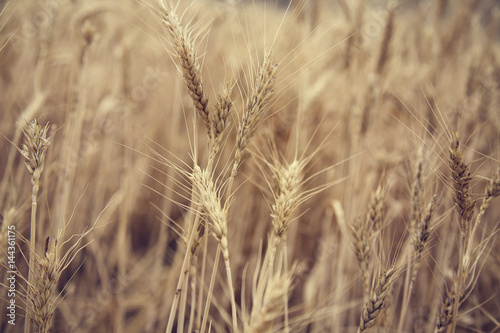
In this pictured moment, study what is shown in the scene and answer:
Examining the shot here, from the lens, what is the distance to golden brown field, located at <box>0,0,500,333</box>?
752 mm

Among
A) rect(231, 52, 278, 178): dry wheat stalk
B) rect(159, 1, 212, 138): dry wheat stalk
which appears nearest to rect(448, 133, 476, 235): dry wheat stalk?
rect(231, 52, 278, 178): dry wheat stalk

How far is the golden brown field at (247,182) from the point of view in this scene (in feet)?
2.47

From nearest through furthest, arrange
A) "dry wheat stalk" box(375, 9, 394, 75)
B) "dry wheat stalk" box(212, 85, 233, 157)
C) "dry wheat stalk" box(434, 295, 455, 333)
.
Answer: "dry wheat stalk" box(212, 85, 233, 157) → "dry wheat stalk" box(434, 295, 455, 333) → "dry wheat stalk" box(375, 9, 394, 75)

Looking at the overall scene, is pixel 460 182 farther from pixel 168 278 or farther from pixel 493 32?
pixel 493 32

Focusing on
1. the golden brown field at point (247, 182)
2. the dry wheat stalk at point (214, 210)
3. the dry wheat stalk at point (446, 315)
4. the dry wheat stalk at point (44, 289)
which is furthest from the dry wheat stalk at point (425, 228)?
the dry wheat stalk at point (44, 289)

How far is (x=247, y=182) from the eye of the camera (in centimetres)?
179

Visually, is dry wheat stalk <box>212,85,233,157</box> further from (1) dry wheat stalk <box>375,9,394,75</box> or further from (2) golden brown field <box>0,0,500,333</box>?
(1) dry wheat stalk <box>375,9,394,75</box>

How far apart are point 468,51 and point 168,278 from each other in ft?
10.0

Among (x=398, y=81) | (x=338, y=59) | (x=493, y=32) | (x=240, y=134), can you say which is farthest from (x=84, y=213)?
(x=493, y=32)

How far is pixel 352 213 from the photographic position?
1547mm

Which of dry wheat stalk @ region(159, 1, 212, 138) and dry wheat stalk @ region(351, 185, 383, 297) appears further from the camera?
dry wheat stalk @ region(351, 185, 383, 297)

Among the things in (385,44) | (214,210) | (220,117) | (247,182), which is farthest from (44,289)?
→ (385,44)

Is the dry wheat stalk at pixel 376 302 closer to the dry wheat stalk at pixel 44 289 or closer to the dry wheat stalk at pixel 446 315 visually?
the dry wheat stalk at pixel 446 315

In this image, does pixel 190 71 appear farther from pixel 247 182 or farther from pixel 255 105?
pixel 247 182
